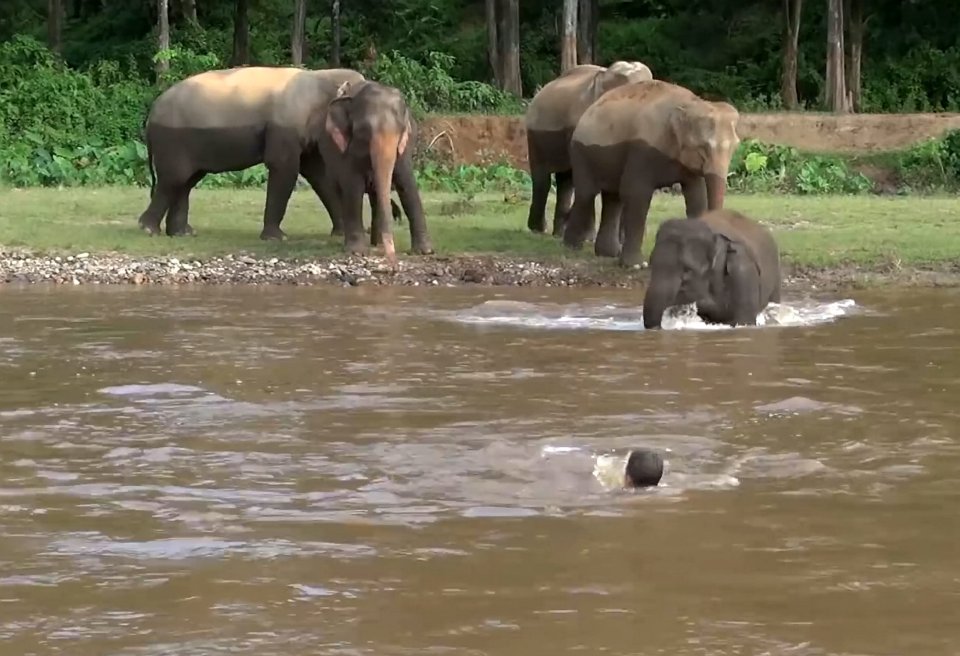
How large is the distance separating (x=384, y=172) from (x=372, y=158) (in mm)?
179

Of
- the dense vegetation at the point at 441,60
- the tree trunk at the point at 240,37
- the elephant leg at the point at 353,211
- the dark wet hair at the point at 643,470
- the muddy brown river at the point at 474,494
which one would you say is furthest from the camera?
the tree trunk at the point at 240,37

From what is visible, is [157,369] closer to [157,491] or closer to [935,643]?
[157,491]

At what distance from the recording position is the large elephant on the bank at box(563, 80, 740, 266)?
16.1 m

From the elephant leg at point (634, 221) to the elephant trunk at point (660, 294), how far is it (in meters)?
3.76

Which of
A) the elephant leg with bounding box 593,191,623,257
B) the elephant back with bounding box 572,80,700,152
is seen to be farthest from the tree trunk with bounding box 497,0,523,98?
the elephant back with bounding box 572,80,700,152

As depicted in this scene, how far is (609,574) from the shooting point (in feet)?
18.4

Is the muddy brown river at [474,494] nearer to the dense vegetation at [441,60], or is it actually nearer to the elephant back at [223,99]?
the elephant back at [223,99]

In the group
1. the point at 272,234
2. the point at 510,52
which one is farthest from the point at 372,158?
the point at 510,52

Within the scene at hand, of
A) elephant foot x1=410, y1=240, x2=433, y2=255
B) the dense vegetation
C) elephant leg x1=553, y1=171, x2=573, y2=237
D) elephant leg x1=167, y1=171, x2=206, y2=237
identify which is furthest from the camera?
the dense vegetation

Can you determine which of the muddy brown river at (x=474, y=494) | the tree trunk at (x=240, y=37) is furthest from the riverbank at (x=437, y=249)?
the tree trunk at (x=240, y=37)

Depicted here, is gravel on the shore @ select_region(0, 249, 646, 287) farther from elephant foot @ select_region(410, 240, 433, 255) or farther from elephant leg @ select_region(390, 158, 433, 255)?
elephant leg @ select_region(390, 158, 433, 255)

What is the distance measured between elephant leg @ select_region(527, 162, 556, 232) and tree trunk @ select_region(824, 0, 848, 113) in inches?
604

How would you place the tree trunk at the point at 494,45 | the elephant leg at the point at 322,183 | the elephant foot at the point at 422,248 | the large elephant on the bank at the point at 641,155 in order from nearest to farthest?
the large elephant on the bank at the point at 641,155 < the elephant foot at the point at 422,248 < the elephant leg at the point at 322,183 < the tree trunk at the point at 494,45

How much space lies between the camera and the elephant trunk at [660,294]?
12539 mm
